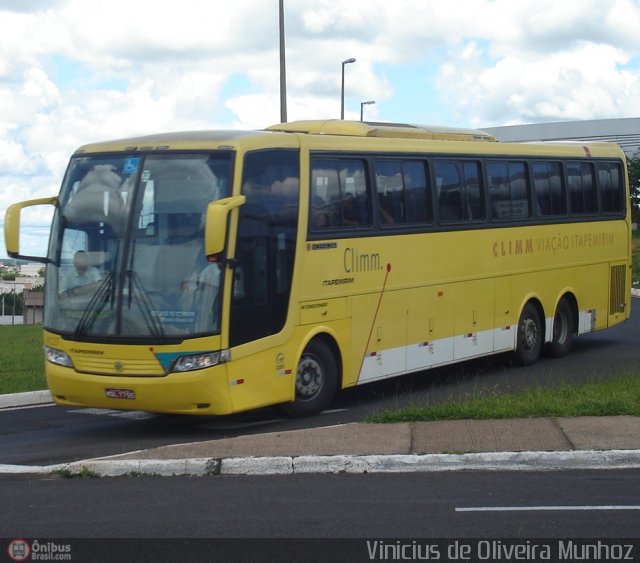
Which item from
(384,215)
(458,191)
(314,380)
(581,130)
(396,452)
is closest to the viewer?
(396,452)

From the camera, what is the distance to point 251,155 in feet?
39.7

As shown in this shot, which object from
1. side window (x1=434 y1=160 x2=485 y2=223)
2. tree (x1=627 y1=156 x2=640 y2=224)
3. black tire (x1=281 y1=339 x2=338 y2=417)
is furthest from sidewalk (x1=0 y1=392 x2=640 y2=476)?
tree (x1=627 y1=156 x2=640 y2=224)

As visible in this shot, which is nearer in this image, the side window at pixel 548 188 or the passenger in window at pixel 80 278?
the passenger in window at pixel 80 278

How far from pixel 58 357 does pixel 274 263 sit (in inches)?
99.2

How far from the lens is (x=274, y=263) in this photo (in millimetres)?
12391

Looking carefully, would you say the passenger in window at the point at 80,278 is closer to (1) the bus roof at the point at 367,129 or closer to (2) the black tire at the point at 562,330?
(1) the bus roof at the point at 367,129

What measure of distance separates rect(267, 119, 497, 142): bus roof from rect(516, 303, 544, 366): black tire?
3.03 meters

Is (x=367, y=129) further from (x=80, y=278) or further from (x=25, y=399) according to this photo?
(x=25, y=399)

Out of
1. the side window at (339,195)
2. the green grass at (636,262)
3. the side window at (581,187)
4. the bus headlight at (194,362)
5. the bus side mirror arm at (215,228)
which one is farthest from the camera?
the green grass at (636,262)

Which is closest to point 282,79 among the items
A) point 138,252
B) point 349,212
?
point 349,212

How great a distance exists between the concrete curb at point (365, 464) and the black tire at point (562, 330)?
8.90 meters

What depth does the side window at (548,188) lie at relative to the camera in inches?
710

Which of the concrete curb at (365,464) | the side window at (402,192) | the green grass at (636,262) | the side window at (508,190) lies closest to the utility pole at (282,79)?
the side window at (508,190)
